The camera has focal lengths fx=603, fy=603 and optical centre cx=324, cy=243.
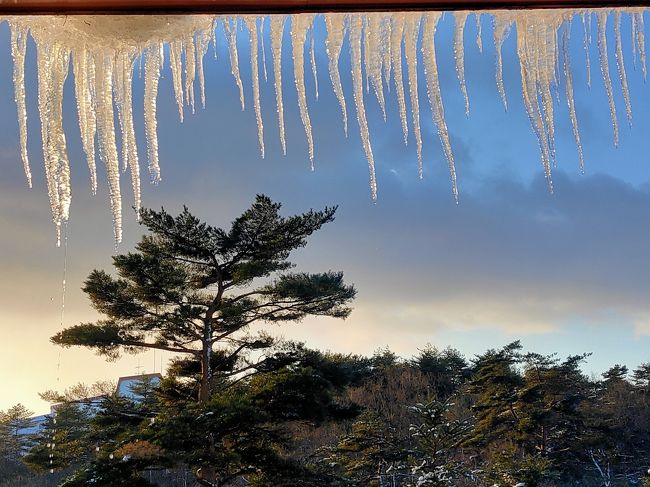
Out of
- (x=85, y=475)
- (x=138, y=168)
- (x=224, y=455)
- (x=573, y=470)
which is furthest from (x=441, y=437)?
(x=138, y=168)

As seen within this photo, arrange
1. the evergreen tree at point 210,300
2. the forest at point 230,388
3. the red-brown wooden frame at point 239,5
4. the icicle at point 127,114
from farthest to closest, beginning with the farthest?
the evergreen tree at point 210,300
the forest at point 230,388
the icicle at point 127,114
the red-brown wooden frame at point 239,5

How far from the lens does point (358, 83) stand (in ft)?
4.15

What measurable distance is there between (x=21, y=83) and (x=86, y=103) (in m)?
0.20

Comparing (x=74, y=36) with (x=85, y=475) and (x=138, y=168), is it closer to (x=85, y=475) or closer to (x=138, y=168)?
(x=138, y=168)

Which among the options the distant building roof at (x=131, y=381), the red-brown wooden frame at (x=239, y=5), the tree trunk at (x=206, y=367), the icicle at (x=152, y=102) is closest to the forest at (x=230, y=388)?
the tree trunk at (x=206, y=367)

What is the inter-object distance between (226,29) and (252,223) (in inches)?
350

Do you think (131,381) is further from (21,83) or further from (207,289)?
(21,83)

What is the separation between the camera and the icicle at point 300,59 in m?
1.10

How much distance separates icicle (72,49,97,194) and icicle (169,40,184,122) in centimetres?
16

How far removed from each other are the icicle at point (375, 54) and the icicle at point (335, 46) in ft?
0.17

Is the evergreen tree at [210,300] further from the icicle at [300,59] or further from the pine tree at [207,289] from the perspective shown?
the icicle at [300,59]

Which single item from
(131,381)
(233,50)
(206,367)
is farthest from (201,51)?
(131,381)

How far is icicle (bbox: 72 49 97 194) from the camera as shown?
119cm

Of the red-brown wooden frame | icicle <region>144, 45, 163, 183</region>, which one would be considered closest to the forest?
icicle <region>144, 45, 163, 183</region>
